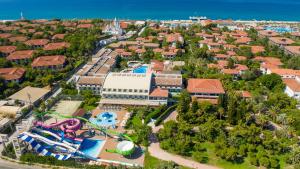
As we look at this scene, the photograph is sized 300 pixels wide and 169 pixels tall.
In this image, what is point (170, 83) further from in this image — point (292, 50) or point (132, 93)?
point (292, 50)

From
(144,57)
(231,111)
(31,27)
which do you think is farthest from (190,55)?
(31,27)

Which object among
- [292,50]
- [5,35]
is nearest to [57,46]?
[5,35]

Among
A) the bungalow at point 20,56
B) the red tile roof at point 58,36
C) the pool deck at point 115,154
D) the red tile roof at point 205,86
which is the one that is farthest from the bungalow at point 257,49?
the bungalow at point 20,56

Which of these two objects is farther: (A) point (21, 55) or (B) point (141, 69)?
(A) point (21, 55)

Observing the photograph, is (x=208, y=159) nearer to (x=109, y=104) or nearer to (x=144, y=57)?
(x=109, y=104)

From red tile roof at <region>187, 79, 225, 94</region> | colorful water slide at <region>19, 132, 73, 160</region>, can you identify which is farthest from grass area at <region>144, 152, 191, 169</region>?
red tile roof at <region>187, 79, 225, 94</region>

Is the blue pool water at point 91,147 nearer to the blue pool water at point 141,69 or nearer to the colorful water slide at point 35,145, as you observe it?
the colorful water slide at point 35,145

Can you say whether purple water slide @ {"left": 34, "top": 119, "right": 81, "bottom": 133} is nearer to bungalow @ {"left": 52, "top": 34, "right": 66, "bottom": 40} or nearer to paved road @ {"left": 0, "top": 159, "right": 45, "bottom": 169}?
paved road @ {"left": 0, "top": 159, "right": 45, "bottom": 169}
